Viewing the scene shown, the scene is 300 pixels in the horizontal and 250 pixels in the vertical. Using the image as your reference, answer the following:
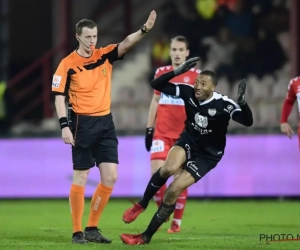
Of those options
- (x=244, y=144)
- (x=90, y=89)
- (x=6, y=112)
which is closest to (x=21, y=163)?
(x=6, y=112)

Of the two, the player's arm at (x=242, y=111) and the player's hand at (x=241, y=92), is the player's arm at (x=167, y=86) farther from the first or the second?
the player's hand at (x=241, y=92)

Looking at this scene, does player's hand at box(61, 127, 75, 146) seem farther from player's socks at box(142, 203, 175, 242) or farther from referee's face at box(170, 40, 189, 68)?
referee's face at box(170, 40, 189, 68)

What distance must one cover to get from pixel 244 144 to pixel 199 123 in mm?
6661

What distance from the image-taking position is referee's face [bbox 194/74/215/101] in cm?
890

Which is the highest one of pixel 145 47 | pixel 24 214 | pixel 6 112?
pixel 145 47

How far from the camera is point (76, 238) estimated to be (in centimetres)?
890

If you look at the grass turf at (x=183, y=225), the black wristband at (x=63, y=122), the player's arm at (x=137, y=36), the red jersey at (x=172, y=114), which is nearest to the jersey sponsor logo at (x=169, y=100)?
the red jersey at (x=172, y=114)

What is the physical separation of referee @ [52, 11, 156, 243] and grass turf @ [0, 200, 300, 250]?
0.42 metres

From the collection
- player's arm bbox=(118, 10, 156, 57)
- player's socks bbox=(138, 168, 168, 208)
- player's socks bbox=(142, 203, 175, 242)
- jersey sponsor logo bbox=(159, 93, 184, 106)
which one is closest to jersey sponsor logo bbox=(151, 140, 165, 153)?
jersey sponsor logo bbox=(159, 93, 184, 106)

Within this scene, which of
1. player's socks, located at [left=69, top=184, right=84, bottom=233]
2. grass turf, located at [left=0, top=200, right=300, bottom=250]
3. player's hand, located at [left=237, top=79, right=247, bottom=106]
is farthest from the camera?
player's socks, located at [left=69, top=184, right=84, bottom=233]

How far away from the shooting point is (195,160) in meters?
8.91

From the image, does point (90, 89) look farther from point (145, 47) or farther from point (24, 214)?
point (145, 47)

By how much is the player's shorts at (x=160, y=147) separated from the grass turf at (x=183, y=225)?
0.84m

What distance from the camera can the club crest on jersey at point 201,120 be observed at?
29.3ft
